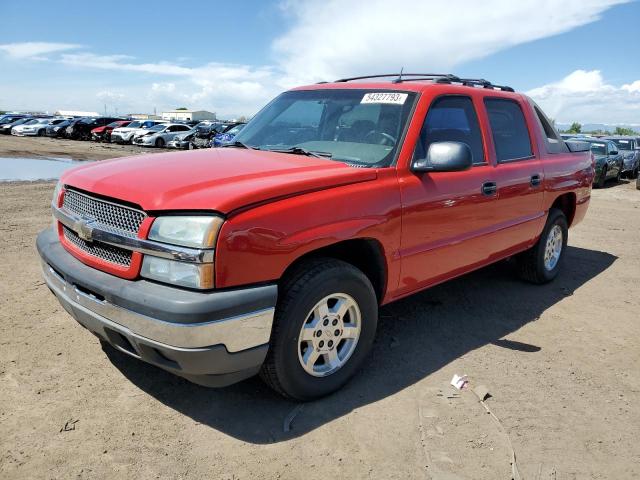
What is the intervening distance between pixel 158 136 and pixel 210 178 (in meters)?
26.0

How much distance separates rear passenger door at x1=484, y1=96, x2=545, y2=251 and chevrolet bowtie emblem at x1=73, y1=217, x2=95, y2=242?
296 centimetres

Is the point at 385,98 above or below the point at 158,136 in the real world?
above

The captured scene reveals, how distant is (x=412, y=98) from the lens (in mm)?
3561

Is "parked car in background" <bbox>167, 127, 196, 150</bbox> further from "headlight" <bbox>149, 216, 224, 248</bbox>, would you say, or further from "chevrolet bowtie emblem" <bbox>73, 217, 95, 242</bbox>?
"headlight" <bbox>149, 216, 224, 248</bbox>

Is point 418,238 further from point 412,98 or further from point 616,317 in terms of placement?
point 616,317

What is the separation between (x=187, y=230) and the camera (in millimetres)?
2406

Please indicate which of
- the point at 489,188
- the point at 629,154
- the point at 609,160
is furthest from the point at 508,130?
the point at 629,154

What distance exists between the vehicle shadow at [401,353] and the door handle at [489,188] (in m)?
1.13

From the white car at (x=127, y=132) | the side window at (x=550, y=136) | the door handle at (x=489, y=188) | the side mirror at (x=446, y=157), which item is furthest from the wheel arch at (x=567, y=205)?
the white car at (x=127, y=132)

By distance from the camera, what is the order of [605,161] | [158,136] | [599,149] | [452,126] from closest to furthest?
[452,126]
[605,161]
[599,149]
[158,136]

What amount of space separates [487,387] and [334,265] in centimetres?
134

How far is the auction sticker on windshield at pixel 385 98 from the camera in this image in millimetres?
3580

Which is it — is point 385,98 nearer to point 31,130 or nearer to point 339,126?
point 339,126

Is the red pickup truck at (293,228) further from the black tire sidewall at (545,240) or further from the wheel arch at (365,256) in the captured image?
the black tire sidewall at (545,240)
